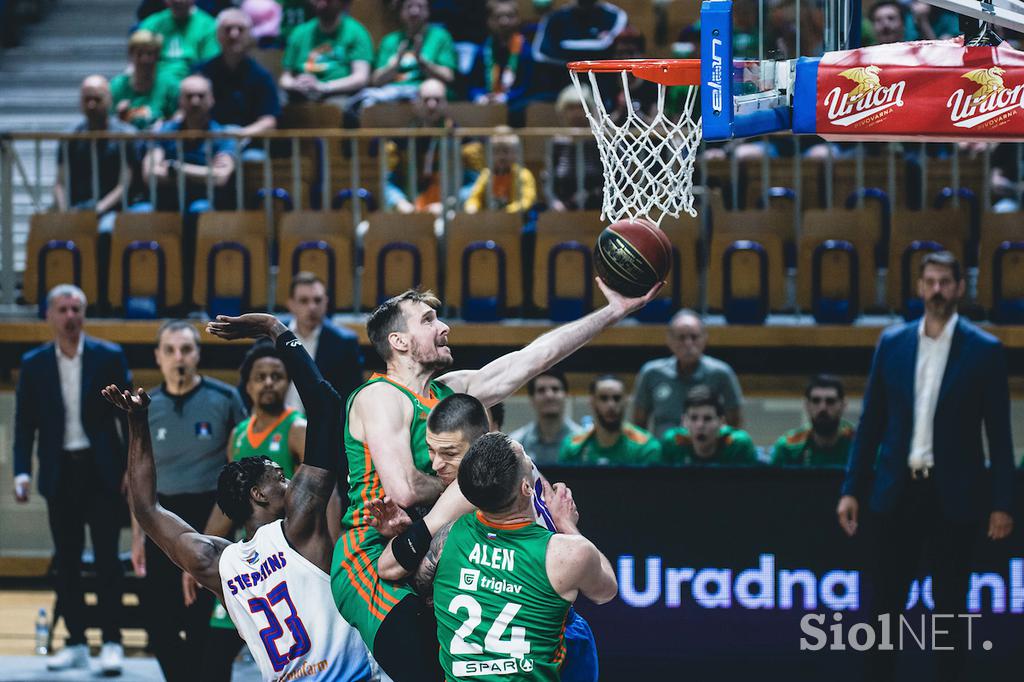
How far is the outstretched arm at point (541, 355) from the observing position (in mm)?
5371

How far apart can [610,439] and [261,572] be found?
3.54 m

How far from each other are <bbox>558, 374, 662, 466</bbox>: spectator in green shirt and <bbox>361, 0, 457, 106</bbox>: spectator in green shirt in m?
4.13

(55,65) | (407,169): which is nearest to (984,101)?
(407,169)

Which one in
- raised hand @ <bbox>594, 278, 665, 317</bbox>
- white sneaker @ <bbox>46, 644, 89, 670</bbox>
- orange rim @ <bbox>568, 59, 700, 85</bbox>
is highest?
orange rim @ <bbox>568, 59, 700, 85</bbox>

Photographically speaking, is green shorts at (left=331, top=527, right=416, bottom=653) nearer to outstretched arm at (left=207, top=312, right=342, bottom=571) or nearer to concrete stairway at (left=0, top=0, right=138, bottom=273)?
outstretched arm at (left=207, top=312, right=342, bottom=571)

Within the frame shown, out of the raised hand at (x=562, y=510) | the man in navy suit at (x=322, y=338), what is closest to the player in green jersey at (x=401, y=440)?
the raised hand at (x=562, y=510)

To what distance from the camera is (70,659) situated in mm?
8109

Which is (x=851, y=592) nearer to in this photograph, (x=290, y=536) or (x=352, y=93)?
(x=290, y=536)

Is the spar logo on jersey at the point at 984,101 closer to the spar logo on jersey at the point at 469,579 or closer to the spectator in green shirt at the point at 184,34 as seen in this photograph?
the spar logo on jersey at the point at 469,579

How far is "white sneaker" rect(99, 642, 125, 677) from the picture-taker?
7.98 m

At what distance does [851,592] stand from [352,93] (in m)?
6.21

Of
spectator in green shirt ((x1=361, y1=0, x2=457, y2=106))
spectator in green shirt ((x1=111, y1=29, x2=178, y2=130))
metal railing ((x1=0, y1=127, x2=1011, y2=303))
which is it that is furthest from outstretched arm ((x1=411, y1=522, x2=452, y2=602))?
spectator in green shirt ((x1=111, y1=29, x2=178, y2=130))

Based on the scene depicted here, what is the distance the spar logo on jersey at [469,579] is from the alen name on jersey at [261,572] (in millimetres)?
734

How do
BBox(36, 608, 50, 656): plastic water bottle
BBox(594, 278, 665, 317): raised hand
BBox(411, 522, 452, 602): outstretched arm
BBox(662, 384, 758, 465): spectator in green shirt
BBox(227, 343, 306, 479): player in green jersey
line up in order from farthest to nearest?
BBox(36, 608, 50, 656): plastic water bottle
BBox(662, 384, 758, 465): spectator in green shirt
BBox(227, 343, 306, 479): player in green jersey
BBox(594, 278, 665, 317): raised hand
BBox(411, 522, 452, 602): outstretched arm
